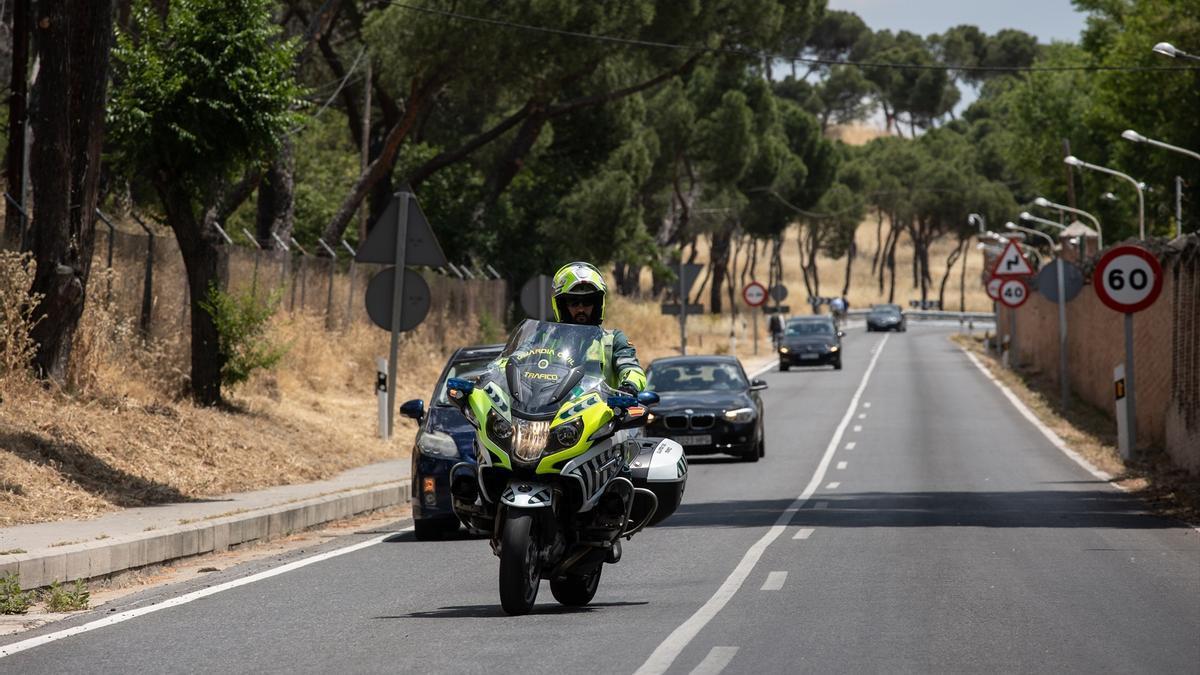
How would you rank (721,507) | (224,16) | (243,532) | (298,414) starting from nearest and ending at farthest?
(243,532)
(721,507)
(224,16)
(298,414)

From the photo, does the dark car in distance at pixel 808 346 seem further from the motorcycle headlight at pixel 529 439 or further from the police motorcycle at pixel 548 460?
the motorcycle headlight at pixel 529 439

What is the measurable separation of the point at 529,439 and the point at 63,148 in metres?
10.3

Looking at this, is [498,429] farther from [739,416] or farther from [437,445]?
[739,416]

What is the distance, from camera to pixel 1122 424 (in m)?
25.3

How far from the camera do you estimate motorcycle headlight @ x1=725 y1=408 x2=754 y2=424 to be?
25.8 metres

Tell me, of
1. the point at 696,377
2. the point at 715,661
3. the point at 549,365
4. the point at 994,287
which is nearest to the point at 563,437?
the point at 549,365

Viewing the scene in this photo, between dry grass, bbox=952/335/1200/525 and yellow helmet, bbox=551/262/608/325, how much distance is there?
8827 mm

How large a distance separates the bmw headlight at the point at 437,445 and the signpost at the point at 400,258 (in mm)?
5961

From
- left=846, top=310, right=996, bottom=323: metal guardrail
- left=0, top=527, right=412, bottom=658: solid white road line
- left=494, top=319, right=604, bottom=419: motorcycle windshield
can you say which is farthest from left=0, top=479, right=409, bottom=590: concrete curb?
left=846, top=310, right=996, bottom=323: metal guardrail

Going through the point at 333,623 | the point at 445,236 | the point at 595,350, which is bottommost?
the point at 333,623

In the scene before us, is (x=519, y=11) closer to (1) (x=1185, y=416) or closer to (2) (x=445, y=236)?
(2) (x=445, y=236)

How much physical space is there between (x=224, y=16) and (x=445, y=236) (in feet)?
94.3

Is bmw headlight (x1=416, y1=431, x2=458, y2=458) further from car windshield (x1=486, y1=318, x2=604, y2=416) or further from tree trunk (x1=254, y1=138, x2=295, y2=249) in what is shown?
tree trunk (x1=254, y1=138, x2=295, y2=249)

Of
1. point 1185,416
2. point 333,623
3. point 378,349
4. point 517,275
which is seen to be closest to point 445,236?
point 517,275
